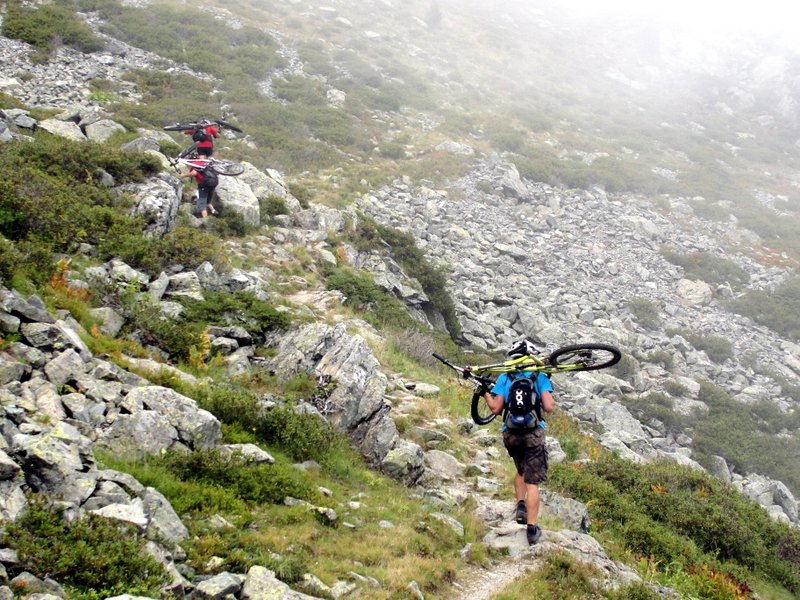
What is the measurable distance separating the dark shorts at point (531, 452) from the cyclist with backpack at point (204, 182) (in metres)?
10.4

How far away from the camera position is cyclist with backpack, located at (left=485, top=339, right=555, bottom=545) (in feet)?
22.8

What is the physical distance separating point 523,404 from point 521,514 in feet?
4.73

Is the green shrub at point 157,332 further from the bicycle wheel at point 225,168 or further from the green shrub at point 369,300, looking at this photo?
the bicycle wheel at point 225,168

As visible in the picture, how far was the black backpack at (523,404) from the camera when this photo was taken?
6.95 meters

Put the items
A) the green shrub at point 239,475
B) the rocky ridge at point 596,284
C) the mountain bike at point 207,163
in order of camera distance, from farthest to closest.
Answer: the rocky ridge at point 596,284 < the mountain bike at point 207,163 < the green shrub at point 239,475

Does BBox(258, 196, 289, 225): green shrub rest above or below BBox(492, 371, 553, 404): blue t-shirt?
below

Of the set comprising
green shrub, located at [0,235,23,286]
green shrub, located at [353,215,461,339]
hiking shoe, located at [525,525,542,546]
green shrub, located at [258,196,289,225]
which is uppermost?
green shrub, located at [0,235,23,286]

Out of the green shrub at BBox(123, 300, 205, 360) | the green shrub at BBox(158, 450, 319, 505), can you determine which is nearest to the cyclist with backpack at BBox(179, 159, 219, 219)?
the green shrub at BBox(123, 300, 205, 360)

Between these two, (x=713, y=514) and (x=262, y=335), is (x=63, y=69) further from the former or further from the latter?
(x=713, y=514)

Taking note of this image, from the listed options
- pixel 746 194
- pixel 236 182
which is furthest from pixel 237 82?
pixel 746 194

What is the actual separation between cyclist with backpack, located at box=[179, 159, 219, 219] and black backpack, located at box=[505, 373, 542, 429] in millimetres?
10306

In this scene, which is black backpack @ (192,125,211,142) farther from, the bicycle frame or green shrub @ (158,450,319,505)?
the bicycle frame

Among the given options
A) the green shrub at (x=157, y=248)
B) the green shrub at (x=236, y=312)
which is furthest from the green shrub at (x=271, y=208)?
the green shrub at (x=236, y=312)

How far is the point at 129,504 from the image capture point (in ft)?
16.2
